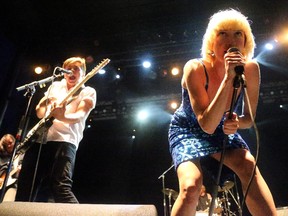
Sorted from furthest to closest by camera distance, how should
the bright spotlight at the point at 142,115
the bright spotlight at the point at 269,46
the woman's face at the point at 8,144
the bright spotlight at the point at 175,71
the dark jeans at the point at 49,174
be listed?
the bright spotlight at the point at 142,115 → the bright spotlight at the point at 175,71 → the bright spotlight at the point at 269,46 → the woman's face at the point at 8,144 → the dark jeans at the point at 49,174

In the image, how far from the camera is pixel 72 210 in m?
1.48

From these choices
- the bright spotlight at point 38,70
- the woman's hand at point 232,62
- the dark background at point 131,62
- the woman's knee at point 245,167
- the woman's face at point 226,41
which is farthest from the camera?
the bright spotlight at point 38,70

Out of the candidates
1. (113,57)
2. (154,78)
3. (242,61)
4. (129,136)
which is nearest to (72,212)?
(242,61)

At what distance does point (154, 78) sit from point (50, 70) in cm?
289

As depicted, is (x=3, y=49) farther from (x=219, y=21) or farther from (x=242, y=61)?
(x=242, y=61)

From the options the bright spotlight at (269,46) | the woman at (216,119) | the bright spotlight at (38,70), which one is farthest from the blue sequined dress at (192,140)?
the bright spotlight at (38,70)

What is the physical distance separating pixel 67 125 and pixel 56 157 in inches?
12.4

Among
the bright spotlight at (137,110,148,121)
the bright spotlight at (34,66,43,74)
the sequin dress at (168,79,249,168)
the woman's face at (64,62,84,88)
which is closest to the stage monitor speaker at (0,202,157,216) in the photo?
the sequin dress at (168,79,249,168)

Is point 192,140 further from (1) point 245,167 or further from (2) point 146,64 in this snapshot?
(2) point 146,64

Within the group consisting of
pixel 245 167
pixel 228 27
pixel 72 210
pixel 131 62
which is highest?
pixel 131 62

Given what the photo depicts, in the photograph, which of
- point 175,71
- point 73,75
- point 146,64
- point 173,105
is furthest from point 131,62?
point 73,75

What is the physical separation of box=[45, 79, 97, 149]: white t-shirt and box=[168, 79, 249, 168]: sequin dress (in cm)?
122

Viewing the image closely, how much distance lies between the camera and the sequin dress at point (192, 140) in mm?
1653

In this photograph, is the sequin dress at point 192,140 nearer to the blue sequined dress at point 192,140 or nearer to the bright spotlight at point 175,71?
the blue sequined dress at point 192,140
